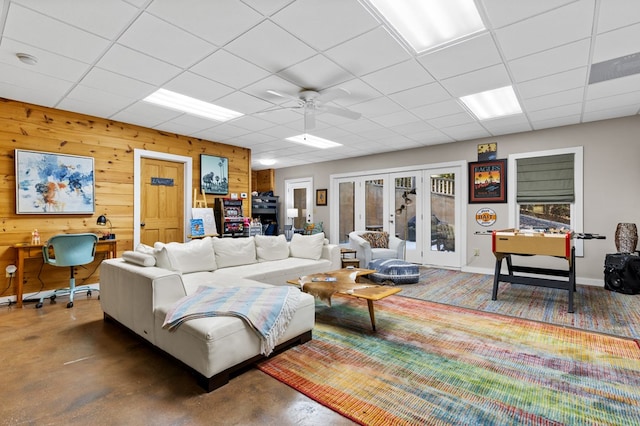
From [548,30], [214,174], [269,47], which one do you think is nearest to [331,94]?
[269,47]

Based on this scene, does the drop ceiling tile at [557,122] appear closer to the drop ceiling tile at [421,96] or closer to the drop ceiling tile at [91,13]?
the drop ceiling tile at [421,96]

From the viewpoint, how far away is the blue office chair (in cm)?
371

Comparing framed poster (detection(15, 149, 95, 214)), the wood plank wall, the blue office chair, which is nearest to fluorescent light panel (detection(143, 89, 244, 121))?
the wood plank wall

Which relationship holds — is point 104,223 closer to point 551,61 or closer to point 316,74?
point 316,74

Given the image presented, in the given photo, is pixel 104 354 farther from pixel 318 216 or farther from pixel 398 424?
pixel 318 216

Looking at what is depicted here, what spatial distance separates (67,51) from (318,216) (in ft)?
20.8

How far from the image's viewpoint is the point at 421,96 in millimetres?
3781

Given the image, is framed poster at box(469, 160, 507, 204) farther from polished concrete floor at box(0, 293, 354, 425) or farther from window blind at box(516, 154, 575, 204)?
polished concrete floor at box(0, 293, 354, 425)

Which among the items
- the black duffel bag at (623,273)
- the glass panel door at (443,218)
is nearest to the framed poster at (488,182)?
the glass panel door at (443,218)

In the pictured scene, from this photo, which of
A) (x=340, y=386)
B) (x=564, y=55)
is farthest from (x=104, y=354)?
(x=564, y=55)

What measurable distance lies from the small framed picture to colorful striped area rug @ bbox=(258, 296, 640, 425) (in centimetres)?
531

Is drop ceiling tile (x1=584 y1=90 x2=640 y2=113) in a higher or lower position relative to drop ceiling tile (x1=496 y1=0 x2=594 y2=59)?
lower

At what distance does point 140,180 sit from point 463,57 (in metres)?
4.88

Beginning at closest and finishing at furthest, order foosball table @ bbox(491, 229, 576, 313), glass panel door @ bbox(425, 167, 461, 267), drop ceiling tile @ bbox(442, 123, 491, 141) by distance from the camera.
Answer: foosball table @ bbox(491, 229, 576, 313)
drop ceiling tile @ bbox(442, 123, 491, 141)
glass panel door @ bbox(425, 167, 461, 267)
